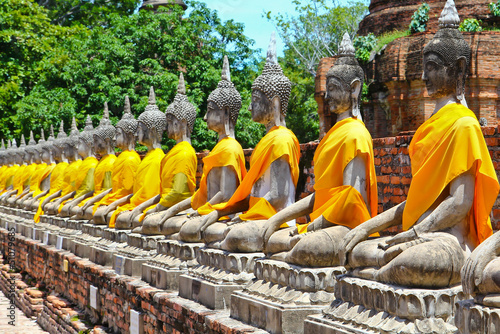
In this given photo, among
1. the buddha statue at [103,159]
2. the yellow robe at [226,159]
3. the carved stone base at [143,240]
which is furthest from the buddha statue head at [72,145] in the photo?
the yellow robe at [226,159]

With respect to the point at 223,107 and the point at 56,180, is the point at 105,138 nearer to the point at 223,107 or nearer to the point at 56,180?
the point at 56,180

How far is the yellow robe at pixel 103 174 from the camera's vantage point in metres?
11.5

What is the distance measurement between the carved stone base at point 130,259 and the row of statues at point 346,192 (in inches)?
10.8

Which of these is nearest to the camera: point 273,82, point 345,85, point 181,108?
point 345,85

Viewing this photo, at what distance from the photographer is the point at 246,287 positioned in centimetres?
534

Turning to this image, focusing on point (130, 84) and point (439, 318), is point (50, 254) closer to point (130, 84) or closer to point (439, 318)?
point (130, 84)

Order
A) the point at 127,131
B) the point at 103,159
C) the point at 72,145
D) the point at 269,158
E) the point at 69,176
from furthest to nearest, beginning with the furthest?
the point at 72,145 < the point at 69,176 < the point at 103,159 < the point at 127,131 < the point at 269,158

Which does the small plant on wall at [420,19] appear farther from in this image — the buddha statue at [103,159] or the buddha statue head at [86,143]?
the buddha statue at [103,159]

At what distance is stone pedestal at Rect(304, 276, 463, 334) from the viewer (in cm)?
368

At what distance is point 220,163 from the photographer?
7094mm

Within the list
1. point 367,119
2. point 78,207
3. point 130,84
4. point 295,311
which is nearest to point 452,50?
point 295,311

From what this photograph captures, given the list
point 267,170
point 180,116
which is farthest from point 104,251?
point 267,170

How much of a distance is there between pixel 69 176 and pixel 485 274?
11707mm

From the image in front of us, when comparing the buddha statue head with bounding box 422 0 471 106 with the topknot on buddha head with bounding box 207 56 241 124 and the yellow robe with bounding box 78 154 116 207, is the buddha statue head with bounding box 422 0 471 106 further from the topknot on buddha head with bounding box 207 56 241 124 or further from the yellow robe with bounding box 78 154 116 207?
the yellow robe with bounding box 78 154 116 207
